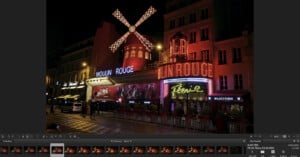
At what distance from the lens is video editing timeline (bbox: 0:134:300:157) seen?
177 inches

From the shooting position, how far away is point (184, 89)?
20656mm

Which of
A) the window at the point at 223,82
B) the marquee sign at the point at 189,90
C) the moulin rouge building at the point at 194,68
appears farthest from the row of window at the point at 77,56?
the window at the point at 223,82

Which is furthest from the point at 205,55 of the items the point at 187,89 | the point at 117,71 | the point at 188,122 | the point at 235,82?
the point at 117,71

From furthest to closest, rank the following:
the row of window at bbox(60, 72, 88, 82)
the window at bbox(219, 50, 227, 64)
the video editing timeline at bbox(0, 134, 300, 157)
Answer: the row of window at bbox(60, 72, 88, 82)
the window at bbox(219, 50, 227, 64)
the video editing timeline at bbox(0, 134, 300, 157)

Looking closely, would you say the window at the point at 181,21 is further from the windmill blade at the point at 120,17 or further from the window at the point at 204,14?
the windmill blade at the point at 120,17

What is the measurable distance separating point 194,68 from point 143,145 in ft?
49.7

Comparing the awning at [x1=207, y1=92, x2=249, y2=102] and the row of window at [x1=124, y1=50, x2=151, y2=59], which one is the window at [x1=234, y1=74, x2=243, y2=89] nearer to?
the awning at [x1=207, y1=92, x2=249, y2=102]

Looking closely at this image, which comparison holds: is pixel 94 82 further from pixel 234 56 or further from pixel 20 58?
pixel 20 58

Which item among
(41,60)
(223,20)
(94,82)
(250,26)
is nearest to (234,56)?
(250,26)

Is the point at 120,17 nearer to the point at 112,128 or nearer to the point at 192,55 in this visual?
the point at 192,55

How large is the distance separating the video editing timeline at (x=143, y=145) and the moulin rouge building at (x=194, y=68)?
10632mm

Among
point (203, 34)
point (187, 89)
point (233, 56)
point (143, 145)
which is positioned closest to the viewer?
point (143, 145)

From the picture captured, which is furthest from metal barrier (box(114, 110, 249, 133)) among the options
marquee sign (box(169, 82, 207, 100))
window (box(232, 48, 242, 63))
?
window (box(232, 48, 242, 63))

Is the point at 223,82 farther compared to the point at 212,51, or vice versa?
the point at 212,51
